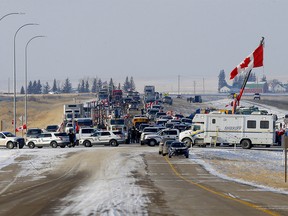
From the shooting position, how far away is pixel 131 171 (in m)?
42.8

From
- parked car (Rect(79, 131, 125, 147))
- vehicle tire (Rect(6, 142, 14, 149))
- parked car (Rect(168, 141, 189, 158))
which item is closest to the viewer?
parked car (Rect(168, 141, 189, 158))

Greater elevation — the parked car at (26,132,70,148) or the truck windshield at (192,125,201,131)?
Result: the truck windshield at (192,125,201,131)

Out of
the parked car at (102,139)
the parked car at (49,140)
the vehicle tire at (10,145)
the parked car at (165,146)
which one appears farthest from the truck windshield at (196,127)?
the vehicle tire at (10,145)

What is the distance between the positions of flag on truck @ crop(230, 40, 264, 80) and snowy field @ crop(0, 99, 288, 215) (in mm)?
11755

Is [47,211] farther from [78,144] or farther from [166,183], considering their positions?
[78,144]

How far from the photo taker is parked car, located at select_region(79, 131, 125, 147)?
69.8 m

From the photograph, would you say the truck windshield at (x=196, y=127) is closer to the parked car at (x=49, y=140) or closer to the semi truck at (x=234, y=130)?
the semi truck at (x=234, y=130)

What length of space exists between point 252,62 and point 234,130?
10870 millimetres

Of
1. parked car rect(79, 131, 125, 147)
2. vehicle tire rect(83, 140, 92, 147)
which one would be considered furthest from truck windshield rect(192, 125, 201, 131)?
vehicle tire rect(83, 140, 92, 147)

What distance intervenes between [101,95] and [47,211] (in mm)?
121783

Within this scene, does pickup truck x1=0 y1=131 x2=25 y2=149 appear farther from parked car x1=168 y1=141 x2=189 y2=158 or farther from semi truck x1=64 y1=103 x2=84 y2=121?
semi truck x1=64 y1=103 x2=84 y2=121

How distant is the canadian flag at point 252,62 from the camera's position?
7206 centimetres

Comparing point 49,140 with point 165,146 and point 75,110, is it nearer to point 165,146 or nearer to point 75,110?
point 165,146

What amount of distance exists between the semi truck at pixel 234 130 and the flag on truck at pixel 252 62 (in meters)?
9.05
